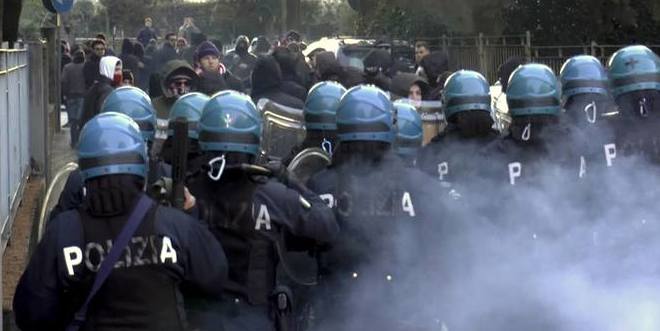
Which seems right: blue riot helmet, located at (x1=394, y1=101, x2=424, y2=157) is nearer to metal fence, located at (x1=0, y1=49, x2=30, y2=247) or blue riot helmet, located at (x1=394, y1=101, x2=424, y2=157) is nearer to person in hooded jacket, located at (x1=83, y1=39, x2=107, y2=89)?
metal fence, located at (x1=0, y1=49, x2=30, y2=247)

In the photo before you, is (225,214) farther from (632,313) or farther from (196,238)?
(632,313)

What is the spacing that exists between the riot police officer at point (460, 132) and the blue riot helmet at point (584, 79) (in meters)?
0.72

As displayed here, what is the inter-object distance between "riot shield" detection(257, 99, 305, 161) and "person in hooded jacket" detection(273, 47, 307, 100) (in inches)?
91.2

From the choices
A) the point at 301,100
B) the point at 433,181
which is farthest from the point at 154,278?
the point at 301,100

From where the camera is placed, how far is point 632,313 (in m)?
6.93

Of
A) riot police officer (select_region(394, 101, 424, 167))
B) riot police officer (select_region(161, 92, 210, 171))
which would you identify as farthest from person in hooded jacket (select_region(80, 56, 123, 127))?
riot police officer (select_region(394, 101, 424, 167))

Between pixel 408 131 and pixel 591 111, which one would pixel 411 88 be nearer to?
pixel 591 111

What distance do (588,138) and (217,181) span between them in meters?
2.70

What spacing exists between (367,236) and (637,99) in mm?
2500

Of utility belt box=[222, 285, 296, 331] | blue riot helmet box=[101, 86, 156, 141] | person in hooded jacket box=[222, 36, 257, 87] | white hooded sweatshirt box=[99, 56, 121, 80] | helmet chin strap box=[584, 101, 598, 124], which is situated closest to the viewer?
utility belt box=[222, 285, 296, 331]

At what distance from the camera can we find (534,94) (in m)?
7.56

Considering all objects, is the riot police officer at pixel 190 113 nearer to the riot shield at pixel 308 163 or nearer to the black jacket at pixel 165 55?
the riot shield at pixel 308 163

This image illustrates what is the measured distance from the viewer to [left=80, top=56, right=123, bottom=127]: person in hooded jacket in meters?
14.4

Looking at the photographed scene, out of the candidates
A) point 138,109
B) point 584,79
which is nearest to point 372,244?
point 138,109
